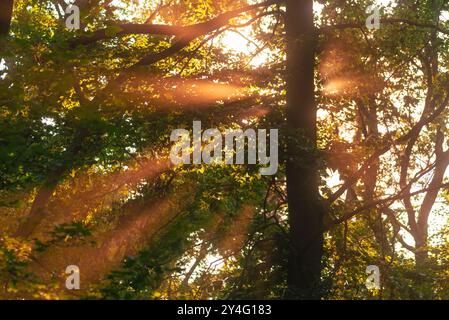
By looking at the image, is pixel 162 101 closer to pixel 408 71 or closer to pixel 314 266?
pixel 314 266

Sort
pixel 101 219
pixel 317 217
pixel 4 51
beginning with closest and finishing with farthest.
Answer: pixel 4 51, pixel 317 217, pixel 101 219

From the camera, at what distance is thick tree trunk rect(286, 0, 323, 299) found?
13.2 metres

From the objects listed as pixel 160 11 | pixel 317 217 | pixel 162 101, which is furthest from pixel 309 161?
pixel 160 11

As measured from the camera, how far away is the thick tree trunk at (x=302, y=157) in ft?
43.4

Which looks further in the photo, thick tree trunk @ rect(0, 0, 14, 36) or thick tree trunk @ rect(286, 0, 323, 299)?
thick tree trunk @ rect(286, 0, 323, 299)

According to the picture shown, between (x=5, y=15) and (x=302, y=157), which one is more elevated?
(x=5, y=15)

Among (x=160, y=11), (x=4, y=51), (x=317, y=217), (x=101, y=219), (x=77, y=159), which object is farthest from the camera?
(x=160, y=11)

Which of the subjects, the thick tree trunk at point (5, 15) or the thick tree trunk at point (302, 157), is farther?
the thick tree trunk at point (302, 157)

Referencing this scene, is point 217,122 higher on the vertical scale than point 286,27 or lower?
lower

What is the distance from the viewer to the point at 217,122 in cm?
1430

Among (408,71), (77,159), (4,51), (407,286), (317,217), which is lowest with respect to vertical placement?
(407,286)

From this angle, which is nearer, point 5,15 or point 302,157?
point 5,15

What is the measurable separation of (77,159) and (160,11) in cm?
897

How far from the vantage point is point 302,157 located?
515 inches
